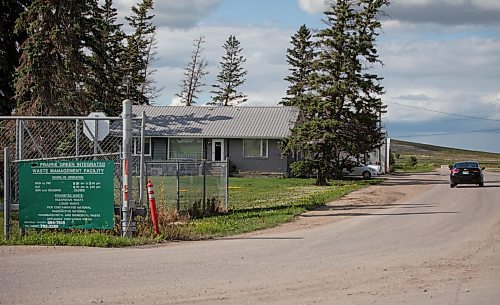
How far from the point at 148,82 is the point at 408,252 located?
63250 mm

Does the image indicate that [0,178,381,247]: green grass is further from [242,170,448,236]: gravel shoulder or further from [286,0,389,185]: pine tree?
[286,0,389,185]: pine tree

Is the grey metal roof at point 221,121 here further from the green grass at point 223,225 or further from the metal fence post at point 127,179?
the metal fence post at point 127,179

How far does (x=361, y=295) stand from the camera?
30.4 feet

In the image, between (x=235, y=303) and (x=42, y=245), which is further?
(x=42, y=245)

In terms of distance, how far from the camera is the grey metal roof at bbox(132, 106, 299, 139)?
51.9 meters

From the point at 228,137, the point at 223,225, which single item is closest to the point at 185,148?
the point at 228,137

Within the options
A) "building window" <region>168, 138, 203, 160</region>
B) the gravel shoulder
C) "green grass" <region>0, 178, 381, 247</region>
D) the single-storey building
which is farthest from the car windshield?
"building window" <region>168, 138, 203, 160</region>

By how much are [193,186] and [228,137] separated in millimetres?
29780

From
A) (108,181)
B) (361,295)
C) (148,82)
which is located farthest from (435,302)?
(148,82)

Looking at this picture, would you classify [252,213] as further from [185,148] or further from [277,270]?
[185,148]

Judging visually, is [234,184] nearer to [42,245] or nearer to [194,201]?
[194,201]

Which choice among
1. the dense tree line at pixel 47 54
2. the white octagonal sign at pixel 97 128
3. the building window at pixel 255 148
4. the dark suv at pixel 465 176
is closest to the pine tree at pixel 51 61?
the dense tree line at pixel 47 54

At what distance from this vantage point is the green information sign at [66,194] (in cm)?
1462

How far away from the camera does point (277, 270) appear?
11203 millimetres
